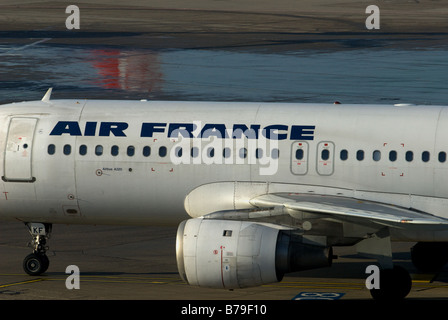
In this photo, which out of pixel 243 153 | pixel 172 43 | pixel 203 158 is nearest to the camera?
pixel 243 153

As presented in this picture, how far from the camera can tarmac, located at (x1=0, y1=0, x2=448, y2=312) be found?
2827cm

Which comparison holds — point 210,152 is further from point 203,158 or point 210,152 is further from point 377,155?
point 377,155

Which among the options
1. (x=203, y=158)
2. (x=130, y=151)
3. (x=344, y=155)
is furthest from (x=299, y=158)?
(x=130, y=151)

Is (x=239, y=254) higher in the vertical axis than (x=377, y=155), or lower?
lower

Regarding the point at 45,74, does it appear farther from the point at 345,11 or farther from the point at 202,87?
the point at 345,11

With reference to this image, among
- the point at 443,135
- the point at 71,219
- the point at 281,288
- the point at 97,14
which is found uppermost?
the point at 97,14

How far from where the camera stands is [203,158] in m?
28.3

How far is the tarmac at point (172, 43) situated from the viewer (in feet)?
92.7

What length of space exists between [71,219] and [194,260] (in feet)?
18.0

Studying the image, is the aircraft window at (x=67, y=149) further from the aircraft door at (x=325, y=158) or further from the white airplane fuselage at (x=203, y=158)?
the aircraft door at (x=325, y=158)

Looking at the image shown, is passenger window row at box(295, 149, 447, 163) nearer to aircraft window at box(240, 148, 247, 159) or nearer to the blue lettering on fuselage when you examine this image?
the blue lettering on fuselage

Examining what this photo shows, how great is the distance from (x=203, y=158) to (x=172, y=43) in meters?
55.4

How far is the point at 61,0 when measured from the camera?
115562 millimetres

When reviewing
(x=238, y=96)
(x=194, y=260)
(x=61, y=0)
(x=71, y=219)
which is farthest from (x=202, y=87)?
(x=61, y=0)
